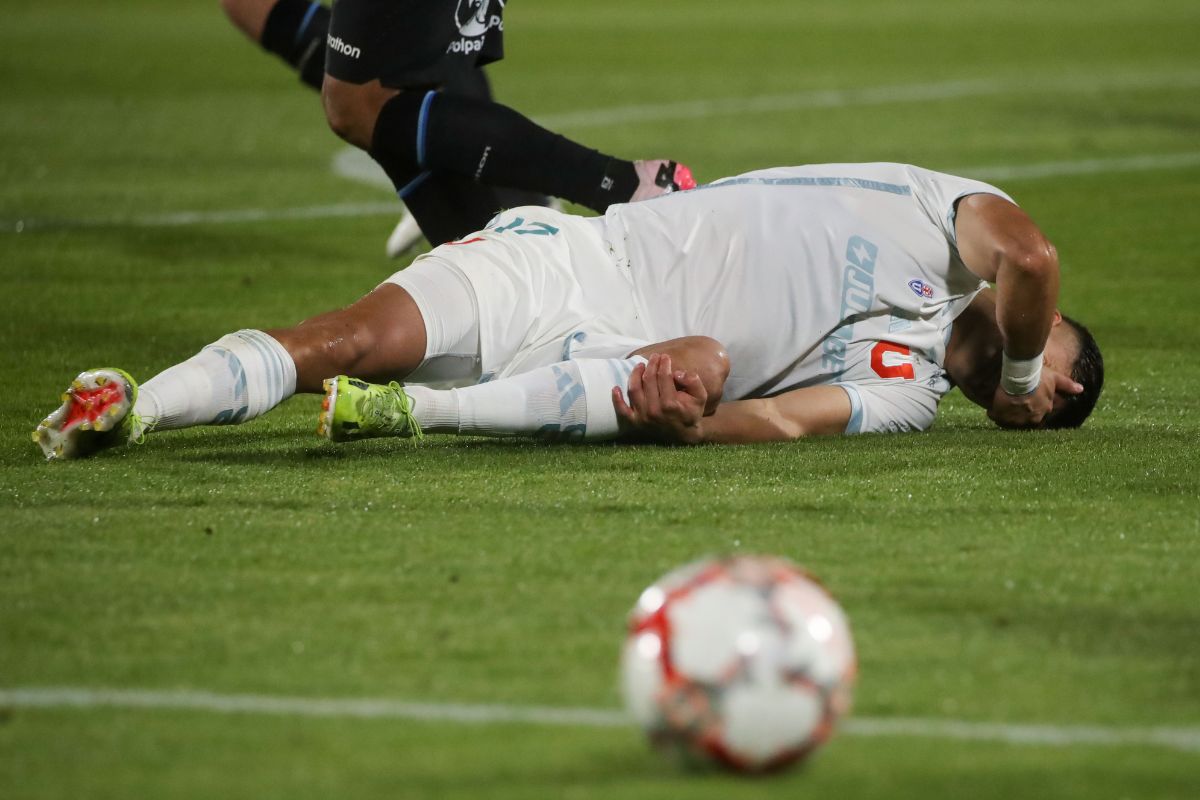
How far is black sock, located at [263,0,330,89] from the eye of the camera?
7.75m

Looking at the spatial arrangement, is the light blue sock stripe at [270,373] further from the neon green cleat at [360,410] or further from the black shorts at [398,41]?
the black shorts at [398,41]

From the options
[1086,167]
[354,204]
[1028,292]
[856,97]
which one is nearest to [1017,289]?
[1028,292]

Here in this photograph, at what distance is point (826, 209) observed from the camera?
562cm

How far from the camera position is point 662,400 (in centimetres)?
517

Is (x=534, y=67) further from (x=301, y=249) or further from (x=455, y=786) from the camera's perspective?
(x=455, y=786)

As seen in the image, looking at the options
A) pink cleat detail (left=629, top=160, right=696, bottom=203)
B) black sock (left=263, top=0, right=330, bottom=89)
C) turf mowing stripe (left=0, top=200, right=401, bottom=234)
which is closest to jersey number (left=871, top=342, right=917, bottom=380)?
pink cleat detail (left=629, top=160, right=696, bottom=203)

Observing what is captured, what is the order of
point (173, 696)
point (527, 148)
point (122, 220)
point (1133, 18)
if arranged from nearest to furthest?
point (173, 696), point (527, 148), point (122, 220), point (1133, 18)

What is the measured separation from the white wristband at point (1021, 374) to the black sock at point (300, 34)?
3.35 meters

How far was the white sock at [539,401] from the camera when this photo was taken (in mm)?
5211

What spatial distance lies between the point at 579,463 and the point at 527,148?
1.64 meters

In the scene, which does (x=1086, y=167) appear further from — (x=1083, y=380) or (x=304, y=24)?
(x=1083, y=380)

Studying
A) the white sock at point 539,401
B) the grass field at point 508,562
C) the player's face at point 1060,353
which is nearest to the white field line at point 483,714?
the grass field at point 508,562

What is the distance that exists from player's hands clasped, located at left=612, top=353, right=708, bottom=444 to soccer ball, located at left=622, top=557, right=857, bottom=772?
215 centimetres

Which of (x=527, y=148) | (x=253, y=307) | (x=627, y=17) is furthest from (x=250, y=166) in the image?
(x=627, y=17)
